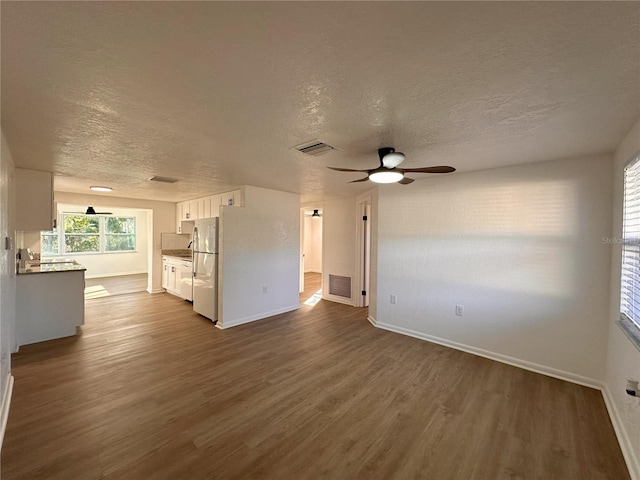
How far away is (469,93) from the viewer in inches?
58.7

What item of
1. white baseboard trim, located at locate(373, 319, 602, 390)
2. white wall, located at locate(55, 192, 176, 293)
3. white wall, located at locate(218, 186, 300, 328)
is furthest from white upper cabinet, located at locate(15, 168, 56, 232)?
white baseboard trim, located at locate(373, 319, 602, 390)

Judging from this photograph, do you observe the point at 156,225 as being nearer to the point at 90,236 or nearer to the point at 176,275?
the point at 176,275

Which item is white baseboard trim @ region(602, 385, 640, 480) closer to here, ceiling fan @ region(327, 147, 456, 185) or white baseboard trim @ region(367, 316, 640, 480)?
white baseboard trim @ region(367, 316, 640, 480)

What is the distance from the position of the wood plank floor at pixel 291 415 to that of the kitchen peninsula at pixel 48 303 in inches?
→ 9.8

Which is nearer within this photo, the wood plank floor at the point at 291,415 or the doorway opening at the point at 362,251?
the wood plank floor at the point at 291,415

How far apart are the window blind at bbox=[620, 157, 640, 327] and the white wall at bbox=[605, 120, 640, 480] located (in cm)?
10

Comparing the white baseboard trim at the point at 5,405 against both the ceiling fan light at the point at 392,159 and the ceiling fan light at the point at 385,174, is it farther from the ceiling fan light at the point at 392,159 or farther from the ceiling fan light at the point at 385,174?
the ceiling fan light at the point at 392,159

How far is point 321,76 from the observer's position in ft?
4.39

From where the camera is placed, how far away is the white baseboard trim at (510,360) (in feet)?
8.68

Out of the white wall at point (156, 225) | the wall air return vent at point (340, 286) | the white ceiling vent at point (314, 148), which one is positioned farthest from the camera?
the white wall at point (156, 225)

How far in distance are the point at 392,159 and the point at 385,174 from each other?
16 centimetres

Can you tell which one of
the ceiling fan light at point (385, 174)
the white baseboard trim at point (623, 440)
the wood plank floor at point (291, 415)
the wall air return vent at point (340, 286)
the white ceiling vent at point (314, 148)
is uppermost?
the white ceiling vent at point (314, 148)

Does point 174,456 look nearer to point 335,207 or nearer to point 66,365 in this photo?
point 66,365

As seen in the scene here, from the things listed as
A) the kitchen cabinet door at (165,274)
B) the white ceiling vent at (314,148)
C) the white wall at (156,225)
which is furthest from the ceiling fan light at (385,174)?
the white wall at (156,225)
